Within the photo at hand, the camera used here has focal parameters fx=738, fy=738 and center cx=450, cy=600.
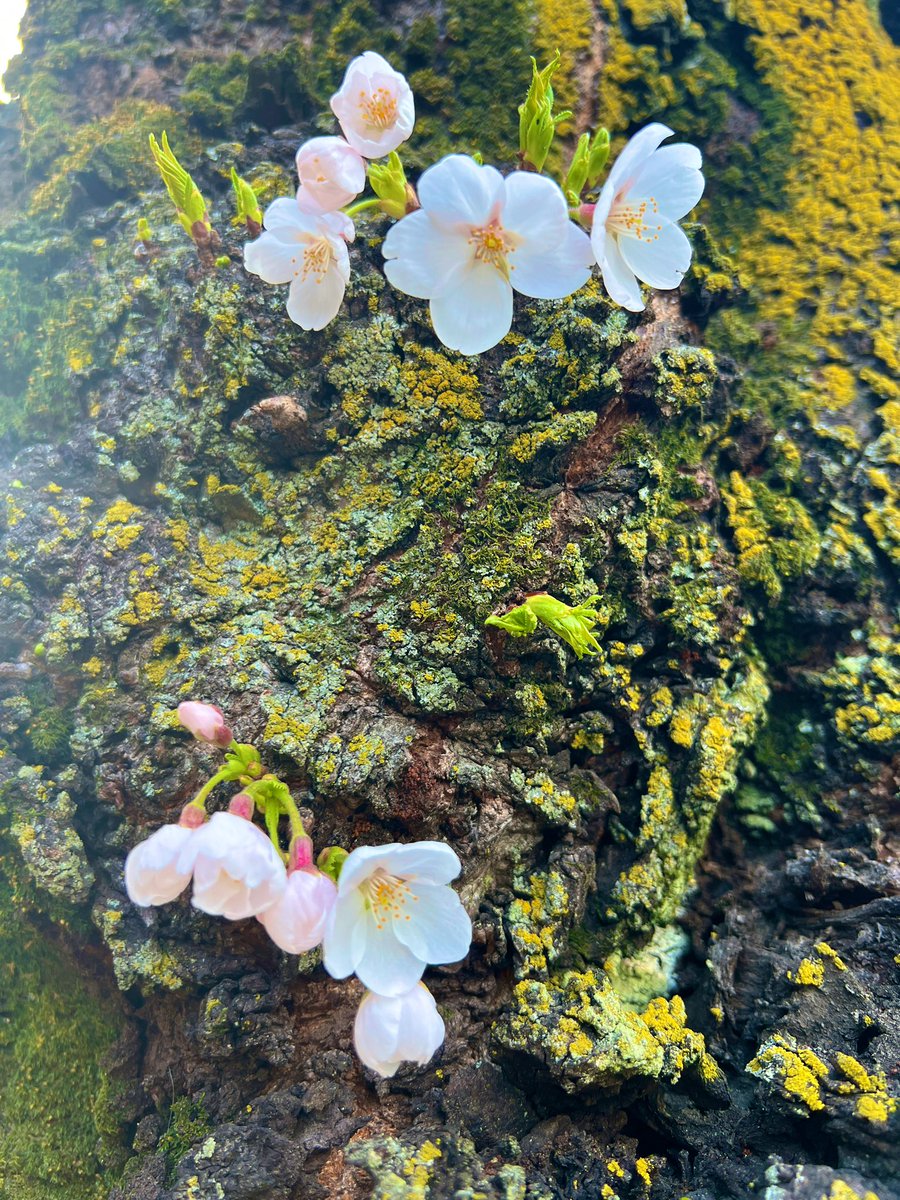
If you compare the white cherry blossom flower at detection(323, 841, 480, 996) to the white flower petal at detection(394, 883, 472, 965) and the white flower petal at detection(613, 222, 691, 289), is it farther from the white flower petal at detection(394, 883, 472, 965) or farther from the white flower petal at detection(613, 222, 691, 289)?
the white flower petal at detection(613, 222, 691, 289)

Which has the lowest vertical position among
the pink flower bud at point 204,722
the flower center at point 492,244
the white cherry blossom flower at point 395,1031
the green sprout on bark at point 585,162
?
the white cherry blossom flower at point 395,1031

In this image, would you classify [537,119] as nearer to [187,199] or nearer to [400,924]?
[187,199]

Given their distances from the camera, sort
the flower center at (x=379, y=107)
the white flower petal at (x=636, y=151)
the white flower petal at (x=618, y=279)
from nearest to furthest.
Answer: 1. the white flower petal at (x=636, y=151)
2. the white flower petal at (x=618, y=279)
3. the flower center at (x=379, y=107)

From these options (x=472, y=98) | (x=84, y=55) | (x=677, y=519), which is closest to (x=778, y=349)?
(x=677, y=519)

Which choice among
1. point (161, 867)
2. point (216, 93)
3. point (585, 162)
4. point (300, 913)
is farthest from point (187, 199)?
point (300, 913)

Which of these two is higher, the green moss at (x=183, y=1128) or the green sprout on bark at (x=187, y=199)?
the green sprout on bark at (x=187, y=199)

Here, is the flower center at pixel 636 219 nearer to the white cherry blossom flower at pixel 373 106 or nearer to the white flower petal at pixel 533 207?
the white flower petal at pixel 533 207

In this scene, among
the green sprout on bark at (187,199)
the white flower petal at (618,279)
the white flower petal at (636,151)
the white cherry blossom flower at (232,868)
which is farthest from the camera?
the green sprout on bark at (187,199)

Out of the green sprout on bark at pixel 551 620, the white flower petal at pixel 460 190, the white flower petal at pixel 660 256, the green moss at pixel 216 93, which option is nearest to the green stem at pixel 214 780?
the green sprout on bark at pixel 551 620
